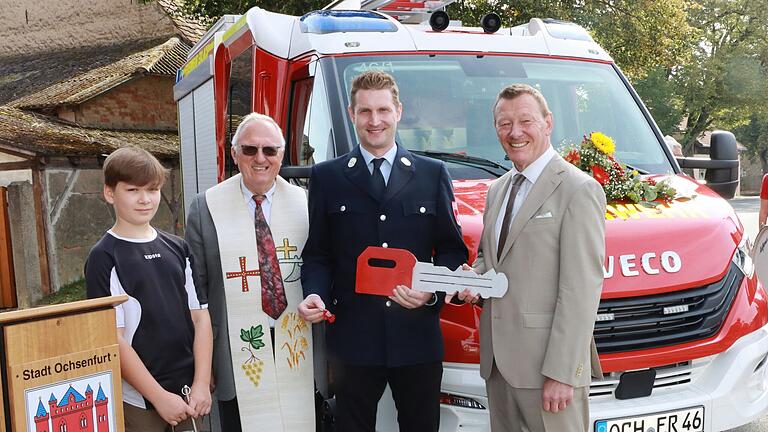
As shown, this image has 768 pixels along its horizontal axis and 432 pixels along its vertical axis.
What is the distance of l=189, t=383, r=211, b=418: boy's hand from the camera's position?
106 inches

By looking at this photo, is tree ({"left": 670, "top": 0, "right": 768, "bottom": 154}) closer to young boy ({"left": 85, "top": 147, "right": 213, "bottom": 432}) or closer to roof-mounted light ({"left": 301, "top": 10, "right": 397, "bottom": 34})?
roof-mounted light ({"left": 301, "top": 10, "right": 397, "bottom": 34})

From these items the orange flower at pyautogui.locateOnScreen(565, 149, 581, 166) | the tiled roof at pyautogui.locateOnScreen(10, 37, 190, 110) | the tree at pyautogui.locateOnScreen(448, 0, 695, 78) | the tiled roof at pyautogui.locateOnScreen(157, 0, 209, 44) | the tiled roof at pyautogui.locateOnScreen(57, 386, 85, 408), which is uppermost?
the tiled roof at pyautogui.locateOnScreen(157, 0, 209, 44)

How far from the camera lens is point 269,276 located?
3012 mm

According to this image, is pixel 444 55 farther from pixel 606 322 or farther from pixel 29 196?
pixel 29 196

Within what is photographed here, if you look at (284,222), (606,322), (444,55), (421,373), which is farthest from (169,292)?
(444,55)

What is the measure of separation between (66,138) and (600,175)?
12535mm

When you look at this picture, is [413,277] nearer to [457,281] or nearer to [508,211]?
[457,281]

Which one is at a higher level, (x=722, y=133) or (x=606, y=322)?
(x=722, y=133)

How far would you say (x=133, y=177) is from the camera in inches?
104

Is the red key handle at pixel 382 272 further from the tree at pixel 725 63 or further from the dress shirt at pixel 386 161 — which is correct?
the tree at pixel 725 63

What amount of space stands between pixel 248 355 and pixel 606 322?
58.8 inches

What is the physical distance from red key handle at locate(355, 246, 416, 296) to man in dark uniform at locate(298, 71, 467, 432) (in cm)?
15

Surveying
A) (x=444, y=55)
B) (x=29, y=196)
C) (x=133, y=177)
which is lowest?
(x=29, y=196)

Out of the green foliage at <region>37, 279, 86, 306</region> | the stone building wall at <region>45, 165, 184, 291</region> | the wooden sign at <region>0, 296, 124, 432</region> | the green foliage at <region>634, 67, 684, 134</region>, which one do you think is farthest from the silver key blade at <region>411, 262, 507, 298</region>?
the green foliage at <region>634, 67, 684, 134</region>
